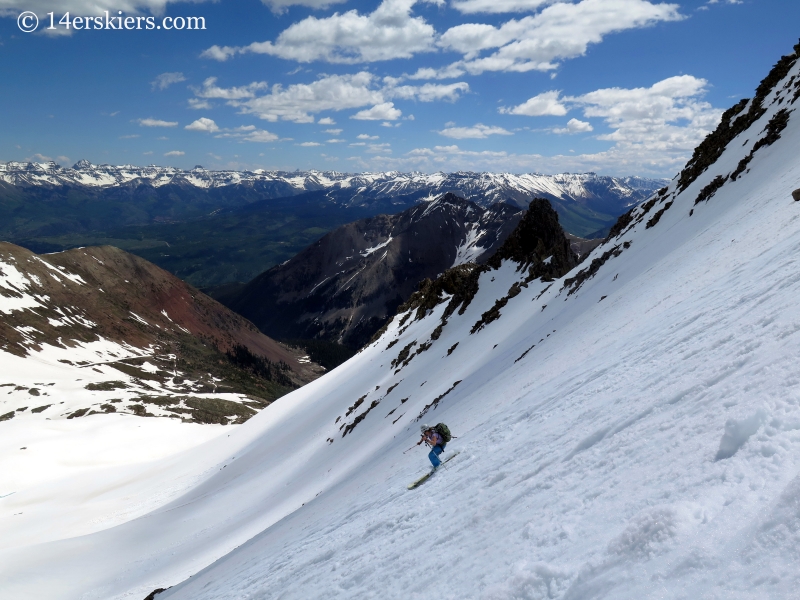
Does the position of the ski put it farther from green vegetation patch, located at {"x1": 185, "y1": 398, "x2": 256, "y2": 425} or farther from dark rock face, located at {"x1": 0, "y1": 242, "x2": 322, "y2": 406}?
dark rock face, located at {"x1": 0, "y1": 242, "x2": 322, "y2": 406}

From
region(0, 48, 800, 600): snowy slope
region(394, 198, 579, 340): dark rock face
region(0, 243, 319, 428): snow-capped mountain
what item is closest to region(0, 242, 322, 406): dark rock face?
region(0, 243, 319, 428): snow-capped mountain

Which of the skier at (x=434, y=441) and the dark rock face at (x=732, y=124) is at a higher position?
the dark rock face at (x=732, y=124)

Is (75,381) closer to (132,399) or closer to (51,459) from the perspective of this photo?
(132,399)

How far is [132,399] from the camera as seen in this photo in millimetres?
97750

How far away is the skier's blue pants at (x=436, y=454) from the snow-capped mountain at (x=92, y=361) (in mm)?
92627

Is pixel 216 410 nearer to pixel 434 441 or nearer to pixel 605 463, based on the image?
pixel 434 441

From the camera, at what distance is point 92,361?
142 metres

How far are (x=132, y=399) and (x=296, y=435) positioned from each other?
2493 inches

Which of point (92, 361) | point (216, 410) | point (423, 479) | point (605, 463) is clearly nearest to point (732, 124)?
point (423, 479)

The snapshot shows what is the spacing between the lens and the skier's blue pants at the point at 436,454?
14.8 meters

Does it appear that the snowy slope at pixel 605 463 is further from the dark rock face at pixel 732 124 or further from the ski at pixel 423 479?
the dark rock face at pixel 732 124

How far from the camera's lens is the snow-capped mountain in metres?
93.9

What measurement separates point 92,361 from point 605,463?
16997 centimetres

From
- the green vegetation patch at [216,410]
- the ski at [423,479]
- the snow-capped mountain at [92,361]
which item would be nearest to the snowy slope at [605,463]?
the ski at [423,479]
